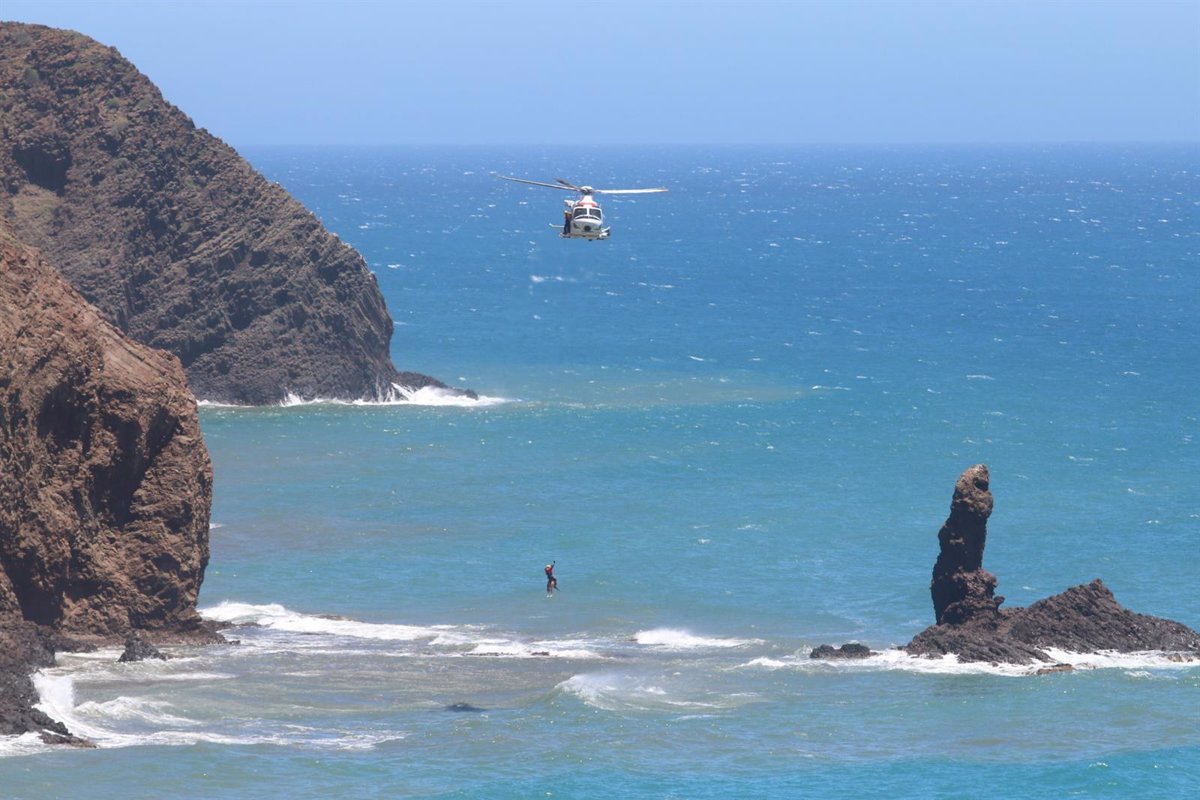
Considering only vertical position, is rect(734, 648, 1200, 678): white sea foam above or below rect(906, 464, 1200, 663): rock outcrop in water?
below

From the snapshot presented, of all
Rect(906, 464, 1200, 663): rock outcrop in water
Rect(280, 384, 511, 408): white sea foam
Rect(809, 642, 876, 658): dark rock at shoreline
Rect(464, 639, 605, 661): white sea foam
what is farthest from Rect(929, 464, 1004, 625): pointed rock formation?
Rect(280, 384, 511, 408): white sea foam

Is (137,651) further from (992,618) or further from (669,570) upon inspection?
(669,570)

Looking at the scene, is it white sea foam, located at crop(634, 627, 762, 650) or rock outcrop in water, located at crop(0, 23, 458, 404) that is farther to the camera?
rock outcrop in water, located at crop(0, 23, 458, 404)

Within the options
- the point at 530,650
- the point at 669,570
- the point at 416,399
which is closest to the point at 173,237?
the point at 416,399

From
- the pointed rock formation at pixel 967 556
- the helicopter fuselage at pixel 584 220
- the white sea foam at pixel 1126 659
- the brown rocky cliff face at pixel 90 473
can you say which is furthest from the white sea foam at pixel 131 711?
the white sea foam at pixel 1126 659

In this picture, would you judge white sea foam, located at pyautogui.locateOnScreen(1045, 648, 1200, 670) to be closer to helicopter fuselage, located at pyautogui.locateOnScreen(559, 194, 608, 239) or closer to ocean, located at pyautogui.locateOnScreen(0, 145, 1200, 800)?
ocean, located at pyautogui.locateOnScreen(0, 145, 1200, 800)

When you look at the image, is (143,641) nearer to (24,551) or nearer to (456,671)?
(24,551)
